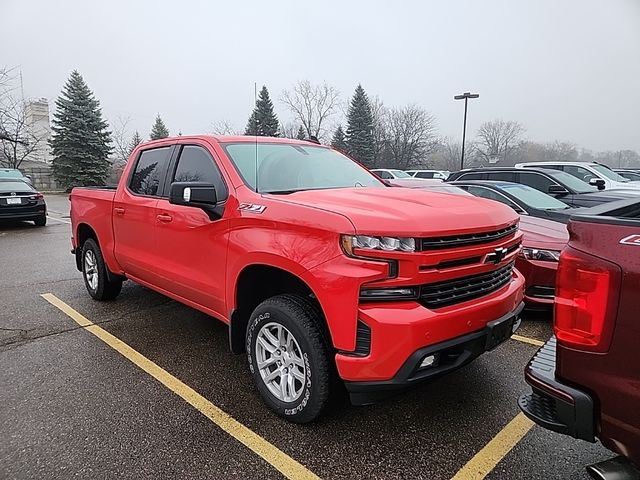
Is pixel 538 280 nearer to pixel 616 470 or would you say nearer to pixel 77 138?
pixel 616 470

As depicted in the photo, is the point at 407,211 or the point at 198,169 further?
the point at 198,169

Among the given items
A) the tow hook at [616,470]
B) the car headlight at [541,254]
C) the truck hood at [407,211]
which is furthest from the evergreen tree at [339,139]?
the tow hook at [616,470]

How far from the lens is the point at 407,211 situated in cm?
247

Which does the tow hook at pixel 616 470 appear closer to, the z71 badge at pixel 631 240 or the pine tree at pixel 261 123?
the z71 badge at pixel 631 240

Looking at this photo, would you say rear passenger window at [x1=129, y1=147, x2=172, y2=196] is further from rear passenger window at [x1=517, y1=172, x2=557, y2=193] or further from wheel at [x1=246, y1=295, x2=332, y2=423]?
rear passenger window at [x1=517, y1=172, x2=557, y2=193]

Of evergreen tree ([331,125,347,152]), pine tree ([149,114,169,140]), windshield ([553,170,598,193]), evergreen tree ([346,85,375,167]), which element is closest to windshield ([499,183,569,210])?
windshield ([553,170,598,193])

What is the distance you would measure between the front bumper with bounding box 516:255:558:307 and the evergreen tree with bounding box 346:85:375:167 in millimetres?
38591

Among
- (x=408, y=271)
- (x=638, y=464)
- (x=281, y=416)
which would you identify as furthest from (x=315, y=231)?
(x=638, y=464)

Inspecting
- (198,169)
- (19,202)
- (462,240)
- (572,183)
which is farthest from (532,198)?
(19,202)

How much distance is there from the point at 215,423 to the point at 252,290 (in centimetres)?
89

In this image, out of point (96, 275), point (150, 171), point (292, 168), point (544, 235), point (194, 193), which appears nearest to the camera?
point (194, 193)

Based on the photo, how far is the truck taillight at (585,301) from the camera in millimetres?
1526

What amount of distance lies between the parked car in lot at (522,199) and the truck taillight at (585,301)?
17.0 feet

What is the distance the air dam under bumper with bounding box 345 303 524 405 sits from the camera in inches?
87.9
